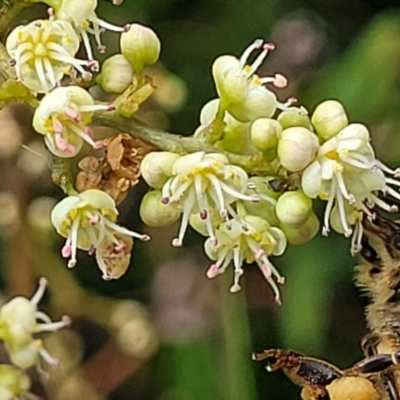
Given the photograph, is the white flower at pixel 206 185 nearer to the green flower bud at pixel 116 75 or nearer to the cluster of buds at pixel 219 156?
the cluster of buds at pixel 219 156

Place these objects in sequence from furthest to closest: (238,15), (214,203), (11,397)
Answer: (238,15) → (11,397) → (214,203)

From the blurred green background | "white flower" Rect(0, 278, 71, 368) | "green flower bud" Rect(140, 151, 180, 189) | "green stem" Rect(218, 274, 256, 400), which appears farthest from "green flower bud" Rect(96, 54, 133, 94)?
"green stem" Rect(218, 274, 256, 400)

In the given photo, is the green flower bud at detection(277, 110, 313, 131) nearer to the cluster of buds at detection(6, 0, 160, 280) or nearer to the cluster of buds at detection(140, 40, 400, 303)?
the cluster of buds at detection(140, 40, 400, 303)

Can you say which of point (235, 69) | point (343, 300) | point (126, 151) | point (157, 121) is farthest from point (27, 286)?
point (235, 69)

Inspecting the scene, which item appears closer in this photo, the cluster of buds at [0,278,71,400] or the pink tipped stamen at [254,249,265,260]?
the pink tipped stamen at [254,249,265,260]

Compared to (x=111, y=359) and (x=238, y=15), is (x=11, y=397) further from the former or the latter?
(x=238, y=15)

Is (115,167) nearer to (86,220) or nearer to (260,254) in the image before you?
(86,220)
